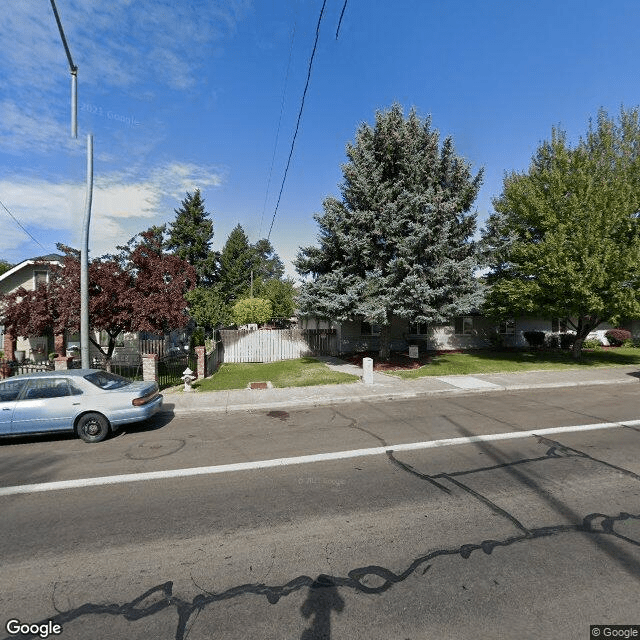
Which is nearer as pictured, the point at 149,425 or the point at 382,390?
the point at 149,425

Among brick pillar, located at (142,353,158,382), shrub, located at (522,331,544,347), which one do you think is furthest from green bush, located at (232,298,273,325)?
shrub, located at (522,331,544,347)

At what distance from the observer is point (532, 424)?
8.63 metres

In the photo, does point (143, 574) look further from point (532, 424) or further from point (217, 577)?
point (532, 424)

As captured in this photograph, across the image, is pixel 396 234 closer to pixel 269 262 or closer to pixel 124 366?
pixel 124 366

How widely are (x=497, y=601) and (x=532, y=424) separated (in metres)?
6.40

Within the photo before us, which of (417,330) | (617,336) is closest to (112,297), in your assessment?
(417,330)

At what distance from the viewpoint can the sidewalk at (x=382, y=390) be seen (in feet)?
36.1

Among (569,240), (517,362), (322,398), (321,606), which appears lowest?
(321,606)

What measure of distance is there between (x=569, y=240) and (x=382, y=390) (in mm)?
11822

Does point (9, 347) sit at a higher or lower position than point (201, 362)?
higher

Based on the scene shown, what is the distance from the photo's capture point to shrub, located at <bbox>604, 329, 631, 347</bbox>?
1068 inches

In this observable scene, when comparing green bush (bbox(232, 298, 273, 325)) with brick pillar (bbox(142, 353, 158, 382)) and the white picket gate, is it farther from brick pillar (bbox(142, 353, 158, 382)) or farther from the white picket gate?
brick pillar (bbox(142, 353, 158, 382))

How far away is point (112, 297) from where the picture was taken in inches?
523

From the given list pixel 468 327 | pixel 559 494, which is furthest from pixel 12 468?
pixel 468 327
